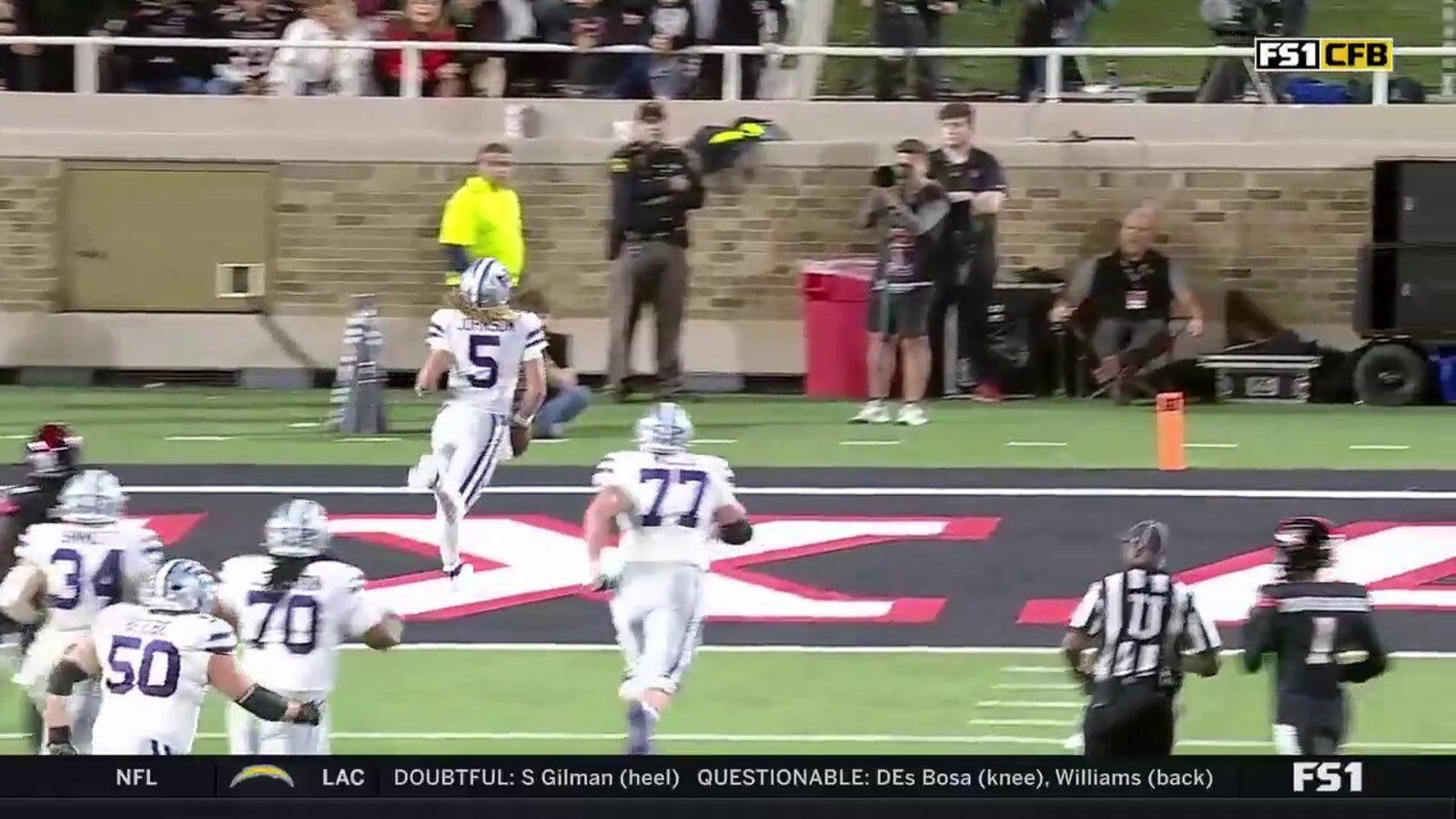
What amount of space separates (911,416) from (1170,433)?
243cm

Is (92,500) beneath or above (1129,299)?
beneath

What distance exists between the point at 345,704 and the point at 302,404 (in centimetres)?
835

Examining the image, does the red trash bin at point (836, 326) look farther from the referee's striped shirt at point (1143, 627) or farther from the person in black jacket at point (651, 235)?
the referee's striped shirt at point (1143, 627)

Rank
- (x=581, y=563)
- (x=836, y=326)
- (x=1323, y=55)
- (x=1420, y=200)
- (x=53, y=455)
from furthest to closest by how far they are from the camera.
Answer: (x=836, y=326) < (x=1323, y=55) < (x=1420, y=200) < (x=581, y=563) < (x=53, y=455)

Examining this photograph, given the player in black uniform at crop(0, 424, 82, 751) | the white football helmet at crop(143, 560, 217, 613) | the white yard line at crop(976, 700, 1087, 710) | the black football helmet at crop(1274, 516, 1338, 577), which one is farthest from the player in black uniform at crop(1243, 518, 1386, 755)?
the player in black uniform at crop(0, 424, 82, 751)

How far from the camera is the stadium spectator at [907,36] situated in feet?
72.8

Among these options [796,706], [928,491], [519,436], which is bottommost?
[796,706]

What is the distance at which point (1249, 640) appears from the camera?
10.2 metres

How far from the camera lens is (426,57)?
22.5 meters
